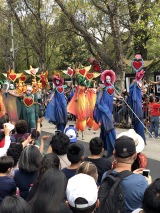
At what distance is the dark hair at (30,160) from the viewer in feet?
12.9

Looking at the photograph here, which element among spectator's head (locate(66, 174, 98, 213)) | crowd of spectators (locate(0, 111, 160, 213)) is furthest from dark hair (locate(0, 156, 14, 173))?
spectator's head (locate(66, 174, 98, 213))

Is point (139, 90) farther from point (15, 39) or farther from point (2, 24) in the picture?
point (15, 39)

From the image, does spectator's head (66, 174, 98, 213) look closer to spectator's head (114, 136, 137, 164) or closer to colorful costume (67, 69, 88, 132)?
spectator's head (114, 136, 137, 164)

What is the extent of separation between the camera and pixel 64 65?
3678 cm

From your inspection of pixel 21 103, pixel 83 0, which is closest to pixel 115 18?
pixel 21 103

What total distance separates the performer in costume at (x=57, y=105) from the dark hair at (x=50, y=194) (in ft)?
23.5

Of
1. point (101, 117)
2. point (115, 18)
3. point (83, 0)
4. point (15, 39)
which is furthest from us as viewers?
point (15, 39)

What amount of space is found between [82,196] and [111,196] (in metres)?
0.45

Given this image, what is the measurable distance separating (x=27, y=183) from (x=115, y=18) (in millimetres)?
11619

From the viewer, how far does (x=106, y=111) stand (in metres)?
8.46

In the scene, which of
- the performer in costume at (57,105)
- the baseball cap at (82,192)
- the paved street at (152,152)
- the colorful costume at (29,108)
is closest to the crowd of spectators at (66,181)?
Result: the baseball cap at (82,192)

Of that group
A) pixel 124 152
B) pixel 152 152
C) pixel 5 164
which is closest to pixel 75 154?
pixel 5 164

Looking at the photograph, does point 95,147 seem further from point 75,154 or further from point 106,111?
point 106,111

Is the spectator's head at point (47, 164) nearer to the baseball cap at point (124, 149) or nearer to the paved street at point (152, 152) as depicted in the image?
the baseball cap at point (124, 149)
